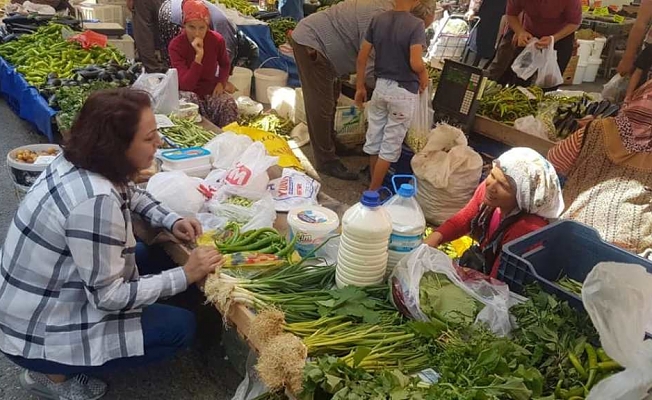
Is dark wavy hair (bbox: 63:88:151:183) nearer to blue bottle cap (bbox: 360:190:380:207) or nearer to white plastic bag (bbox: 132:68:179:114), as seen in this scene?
blue bottle cap (bbox: 360:190:380:207)

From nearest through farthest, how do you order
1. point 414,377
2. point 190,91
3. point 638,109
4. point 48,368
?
point 414,377
point 48,368
point 638,109
point 190,91

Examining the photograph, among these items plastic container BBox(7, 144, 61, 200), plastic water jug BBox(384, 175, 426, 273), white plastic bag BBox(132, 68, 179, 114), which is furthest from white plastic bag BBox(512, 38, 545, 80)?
plastic container BBox(7, 144, 61, 200)

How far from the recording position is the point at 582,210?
298cm

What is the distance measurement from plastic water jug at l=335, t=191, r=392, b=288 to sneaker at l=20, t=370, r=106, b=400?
122 centimetres

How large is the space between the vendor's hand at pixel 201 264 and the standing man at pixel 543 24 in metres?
4.13

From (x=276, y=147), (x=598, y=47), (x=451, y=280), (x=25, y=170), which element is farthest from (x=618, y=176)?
(x=598, y=47)

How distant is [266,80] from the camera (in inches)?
266

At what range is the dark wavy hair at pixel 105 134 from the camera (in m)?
1.96

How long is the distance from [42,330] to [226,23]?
5.10 meters

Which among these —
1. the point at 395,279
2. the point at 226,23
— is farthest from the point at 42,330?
the point at 226,23

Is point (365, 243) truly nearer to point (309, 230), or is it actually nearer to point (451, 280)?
point (451, 280)

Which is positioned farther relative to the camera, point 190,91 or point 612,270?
point 190,91

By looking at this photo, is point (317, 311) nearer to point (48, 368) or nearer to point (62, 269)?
point (62, 269)

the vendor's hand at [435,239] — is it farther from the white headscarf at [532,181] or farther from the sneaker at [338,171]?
the sneaker at [338,171]
